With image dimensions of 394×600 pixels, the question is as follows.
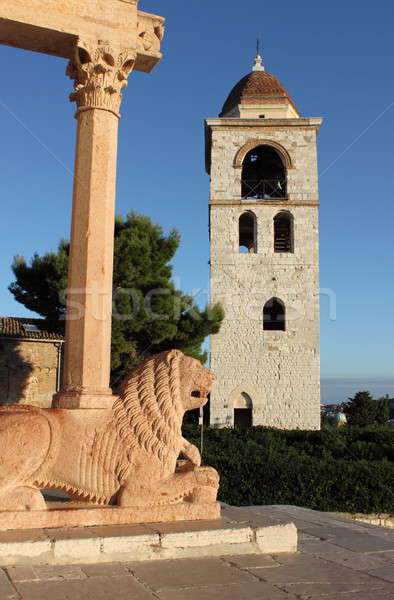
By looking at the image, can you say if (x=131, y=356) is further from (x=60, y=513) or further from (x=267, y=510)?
(x=60, y=513)

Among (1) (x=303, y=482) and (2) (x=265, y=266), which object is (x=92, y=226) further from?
(2) (x=265, y=266)

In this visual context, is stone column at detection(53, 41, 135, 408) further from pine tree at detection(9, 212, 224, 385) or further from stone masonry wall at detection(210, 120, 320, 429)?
stone masonry wall at detection(210, 120, 320, 429)

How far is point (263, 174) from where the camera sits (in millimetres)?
23484

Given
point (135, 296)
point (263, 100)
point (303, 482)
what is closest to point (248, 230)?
point (263, 100)

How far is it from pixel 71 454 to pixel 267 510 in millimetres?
2855

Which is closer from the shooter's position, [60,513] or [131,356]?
[60,513]

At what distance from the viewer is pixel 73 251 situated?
4.66 meters

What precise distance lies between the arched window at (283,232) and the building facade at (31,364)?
9.23 metres

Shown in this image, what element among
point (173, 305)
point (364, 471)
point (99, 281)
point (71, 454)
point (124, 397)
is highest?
point (173, 305)

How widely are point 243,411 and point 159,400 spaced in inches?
664

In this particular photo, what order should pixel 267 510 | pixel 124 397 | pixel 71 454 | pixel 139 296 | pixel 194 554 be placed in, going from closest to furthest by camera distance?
pixel 194 554
pixel 71 454
pixel 124 397
pixel 267 510
pixel 139 296

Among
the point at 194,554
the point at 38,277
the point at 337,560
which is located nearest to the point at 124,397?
the point at 194,554

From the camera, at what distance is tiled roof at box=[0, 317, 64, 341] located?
2100 cm

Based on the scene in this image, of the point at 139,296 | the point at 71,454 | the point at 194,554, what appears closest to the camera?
the point at 194,554
